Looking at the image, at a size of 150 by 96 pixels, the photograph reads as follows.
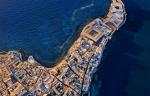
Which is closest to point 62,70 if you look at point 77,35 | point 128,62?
point 77,35

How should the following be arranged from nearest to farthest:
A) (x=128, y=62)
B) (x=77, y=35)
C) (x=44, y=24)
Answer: (x=128, y=62) → (x=77, y=35) → (x=44, y=24)

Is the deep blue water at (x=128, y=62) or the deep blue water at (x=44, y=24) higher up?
the deep blue water at (x=44, y=24)

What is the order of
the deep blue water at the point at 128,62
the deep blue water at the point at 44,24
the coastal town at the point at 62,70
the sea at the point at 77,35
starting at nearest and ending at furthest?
1. the coastal town at the point at 62,70
2. the deep blue water at the point at 128,62
3. the sea at the point at 77,35
4. the deep blue water at the point at 44,24

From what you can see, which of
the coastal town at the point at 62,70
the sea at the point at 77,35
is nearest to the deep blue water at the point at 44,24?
the sea at the point at 77,35

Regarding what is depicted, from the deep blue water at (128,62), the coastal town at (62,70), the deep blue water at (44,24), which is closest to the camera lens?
the coastal town at (62,70)

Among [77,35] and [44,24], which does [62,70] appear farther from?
[44,24]

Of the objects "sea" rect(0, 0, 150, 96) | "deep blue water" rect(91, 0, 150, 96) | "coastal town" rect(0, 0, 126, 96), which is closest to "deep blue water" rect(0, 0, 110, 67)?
"sea" rect(0, 0, 150, 96)

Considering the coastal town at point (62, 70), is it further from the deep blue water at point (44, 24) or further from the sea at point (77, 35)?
the deep blue water at point (44, 24)
